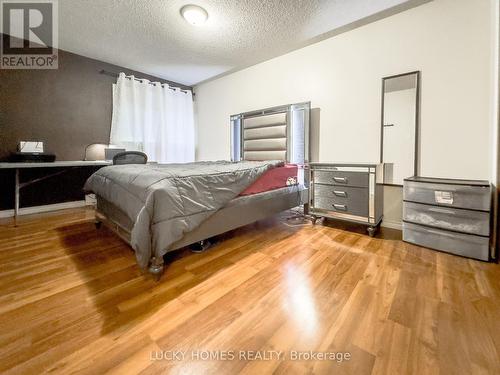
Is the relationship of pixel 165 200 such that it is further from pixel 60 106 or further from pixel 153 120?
pixel 153 120

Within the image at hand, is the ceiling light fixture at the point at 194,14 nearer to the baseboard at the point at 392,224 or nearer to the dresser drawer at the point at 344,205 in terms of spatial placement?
the dresser drawer at the point at 344,205

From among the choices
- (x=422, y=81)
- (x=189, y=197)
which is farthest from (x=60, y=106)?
(x=422, y=81)

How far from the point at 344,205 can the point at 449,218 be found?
0.85 meters

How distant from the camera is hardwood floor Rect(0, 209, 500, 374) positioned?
0.89 meters

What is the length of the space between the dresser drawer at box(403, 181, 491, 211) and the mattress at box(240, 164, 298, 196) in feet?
3.79

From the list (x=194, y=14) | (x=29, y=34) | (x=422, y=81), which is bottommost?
(x=422, y=81)

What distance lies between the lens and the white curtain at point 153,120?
377cm

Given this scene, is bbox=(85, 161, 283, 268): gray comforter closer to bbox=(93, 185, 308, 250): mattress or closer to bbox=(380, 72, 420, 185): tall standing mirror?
bbox=(93, 185, 308, 250): mattress

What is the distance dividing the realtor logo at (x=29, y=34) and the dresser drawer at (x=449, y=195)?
3989mm

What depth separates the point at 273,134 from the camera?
338 cm

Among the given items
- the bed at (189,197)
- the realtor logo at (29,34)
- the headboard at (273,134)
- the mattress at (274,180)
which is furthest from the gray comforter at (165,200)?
the realtor logo at (29,34)

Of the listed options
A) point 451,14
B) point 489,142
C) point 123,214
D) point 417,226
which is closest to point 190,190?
point 123,214

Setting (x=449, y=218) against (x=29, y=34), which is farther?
(x=29, y=34)

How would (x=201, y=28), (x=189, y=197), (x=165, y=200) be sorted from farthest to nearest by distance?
1. (x=201, y=28)
2. (x=189, y=197)
3. (x=165, y=200)
